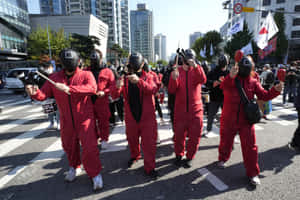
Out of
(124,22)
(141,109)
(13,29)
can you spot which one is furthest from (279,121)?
(124,22)

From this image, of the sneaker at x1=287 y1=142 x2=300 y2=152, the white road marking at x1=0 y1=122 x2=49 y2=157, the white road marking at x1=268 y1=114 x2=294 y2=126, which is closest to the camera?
the sneaker at x1=287 y1=142 x2=300 y2=152

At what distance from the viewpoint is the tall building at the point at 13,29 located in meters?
36.0

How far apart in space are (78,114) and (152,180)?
1.58 meters

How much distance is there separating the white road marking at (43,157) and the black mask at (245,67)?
3944mm

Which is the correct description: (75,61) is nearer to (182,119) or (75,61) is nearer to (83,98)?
(83,98)

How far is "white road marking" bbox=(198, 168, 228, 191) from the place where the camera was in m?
2.70

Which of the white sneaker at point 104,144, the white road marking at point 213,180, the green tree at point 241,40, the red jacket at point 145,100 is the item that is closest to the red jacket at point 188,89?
the red jacket at point 145,100

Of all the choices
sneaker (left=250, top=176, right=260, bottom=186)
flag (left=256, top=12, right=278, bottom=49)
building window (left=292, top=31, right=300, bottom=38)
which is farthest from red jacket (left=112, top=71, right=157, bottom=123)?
building window (left=292, top=31, right=300, bottom=38)

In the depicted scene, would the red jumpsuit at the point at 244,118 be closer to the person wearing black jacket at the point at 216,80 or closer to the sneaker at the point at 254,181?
the sneaker at the point at 254,181

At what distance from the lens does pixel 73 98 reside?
8.33 ft

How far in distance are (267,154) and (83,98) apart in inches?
150

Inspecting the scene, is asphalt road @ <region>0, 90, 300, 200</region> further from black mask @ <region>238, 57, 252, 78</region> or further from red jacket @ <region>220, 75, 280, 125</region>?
black mask @ <region>238, 57, 252, 78</region>

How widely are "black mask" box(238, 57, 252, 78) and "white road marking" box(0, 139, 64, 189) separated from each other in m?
3.94

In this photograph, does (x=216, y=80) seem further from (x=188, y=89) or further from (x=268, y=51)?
(x=268, y=51)
